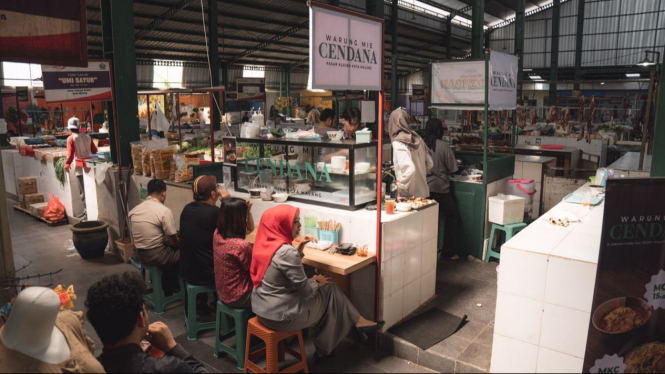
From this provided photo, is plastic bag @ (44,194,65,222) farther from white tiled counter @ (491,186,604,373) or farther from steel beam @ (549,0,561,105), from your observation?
steel beam @ (549,0,561,105)

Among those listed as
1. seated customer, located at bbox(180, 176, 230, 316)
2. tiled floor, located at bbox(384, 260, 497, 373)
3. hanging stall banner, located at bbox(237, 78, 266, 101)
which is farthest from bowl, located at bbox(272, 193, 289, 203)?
hanging stall banner, located at bbox(237, 78, 266, 101)

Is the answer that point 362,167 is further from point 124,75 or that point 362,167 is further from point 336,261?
point 124,75

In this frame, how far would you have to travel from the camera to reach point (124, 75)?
647 centimetres

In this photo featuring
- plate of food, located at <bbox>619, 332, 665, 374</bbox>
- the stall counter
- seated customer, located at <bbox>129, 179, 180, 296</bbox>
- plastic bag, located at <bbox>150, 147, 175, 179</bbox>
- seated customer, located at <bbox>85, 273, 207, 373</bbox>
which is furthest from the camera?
plastic bag, located at <bbox>150, 147, 175, 179</bbox>

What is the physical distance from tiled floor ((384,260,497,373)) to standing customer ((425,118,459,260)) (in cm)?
29

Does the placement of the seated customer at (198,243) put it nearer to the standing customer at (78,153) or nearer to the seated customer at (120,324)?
the seated customer at (120,324)

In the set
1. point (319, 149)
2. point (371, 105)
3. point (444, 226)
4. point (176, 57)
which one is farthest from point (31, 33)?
point (176, 57)

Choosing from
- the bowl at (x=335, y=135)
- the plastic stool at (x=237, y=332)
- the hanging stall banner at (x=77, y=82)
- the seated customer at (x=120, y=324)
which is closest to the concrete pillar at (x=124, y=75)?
the hanging stall banner at (x=77, y=82)

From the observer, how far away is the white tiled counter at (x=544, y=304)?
2816 millimetres

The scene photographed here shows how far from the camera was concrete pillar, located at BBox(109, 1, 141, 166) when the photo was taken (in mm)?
6297

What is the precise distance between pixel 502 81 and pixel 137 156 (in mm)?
5138

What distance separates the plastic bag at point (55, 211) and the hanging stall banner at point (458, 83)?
22.1ft

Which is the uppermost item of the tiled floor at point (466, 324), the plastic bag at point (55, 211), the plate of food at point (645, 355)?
the plate of food at point (645, 355)

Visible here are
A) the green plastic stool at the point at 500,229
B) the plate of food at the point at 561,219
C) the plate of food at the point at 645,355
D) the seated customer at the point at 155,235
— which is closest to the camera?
the plate of food at the point at 645,355
